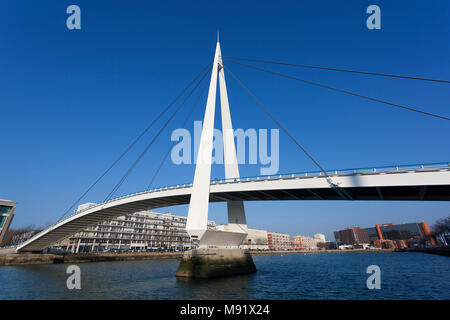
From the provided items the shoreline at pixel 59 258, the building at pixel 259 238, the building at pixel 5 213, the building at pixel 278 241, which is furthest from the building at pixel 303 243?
the building at pixel 5 213

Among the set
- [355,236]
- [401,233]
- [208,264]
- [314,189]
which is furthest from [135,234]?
[355,236]

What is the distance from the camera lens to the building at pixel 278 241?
150 meters

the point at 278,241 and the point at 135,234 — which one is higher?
the point at 135,234

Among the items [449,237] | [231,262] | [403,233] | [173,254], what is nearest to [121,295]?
[231,262]

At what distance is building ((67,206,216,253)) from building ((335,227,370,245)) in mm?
Result: 151879

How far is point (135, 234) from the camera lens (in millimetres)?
72188

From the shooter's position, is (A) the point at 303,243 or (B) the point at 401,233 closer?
(B) the point at 401,233

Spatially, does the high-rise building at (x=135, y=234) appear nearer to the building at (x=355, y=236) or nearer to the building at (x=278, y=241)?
the building at (x=278, y=241)

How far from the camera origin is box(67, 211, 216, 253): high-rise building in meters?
62.5

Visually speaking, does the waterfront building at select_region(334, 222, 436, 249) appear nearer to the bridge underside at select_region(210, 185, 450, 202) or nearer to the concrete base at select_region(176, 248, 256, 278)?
the bridge underside at select_region(210, 185, 450, 202)

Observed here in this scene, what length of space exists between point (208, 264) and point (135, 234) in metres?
60.0

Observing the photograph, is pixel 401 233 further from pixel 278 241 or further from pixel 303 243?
pixel 278 241

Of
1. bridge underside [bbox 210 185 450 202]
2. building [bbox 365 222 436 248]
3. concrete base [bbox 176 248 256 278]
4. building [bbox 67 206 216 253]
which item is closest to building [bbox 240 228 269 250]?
building [bbox 67 206 216 253]
